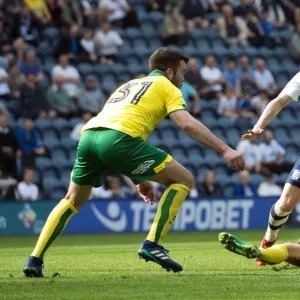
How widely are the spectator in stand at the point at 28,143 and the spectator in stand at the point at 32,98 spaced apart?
0.69m

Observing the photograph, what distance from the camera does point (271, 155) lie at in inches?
842

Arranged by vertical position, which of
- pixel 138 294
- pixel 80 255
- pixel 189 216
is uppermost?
pixel 138 294

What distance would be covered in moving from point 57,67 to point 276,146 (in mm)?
5046

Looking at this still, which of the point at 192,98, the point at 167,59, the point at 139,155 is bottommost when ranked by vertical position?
the point at 192,98

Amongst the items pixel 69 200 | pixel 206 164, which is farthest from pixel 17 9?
pixel 69 200

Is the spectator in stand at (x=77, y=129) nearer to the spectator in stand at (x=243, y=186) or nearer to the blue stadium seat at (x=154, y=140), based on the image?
the blue stadium seat at (x=154, y=140)

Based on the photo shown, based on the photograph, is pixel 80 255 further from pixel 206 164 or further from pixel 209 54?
pixel 209 54

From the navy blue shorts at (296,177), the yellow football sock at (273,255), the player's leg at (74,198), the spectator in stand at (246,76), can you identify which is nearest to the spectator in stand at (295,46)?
the spectator in stand at (246,76)

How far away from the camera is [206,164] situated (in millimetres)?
21422

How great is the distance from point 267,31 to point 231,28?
4.26 ft

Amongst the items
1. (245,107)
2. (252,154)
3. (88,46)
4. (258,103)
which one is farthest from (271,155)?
(88,46)

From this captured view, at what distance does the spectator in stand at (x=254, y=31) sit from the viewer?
80.3 feet

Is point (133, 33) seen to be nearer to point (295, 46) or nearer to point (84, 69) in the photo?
point (84, 69)

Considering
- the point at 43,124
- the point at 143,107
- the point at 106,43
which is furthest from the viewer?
the point at 106,43
